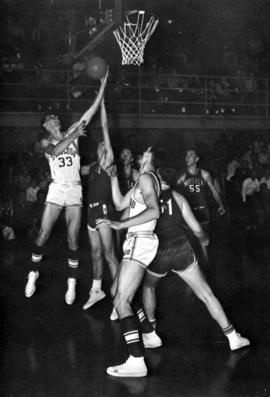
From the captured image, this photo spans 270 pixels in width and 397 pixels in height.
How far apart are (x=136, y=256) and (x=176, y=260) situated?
1.79 feet

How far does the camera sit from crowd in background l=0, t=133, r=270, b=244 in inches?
540

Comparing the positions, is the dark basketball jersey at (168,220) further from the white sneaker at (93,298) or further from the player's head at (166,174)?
the white sneaker at (93,298)

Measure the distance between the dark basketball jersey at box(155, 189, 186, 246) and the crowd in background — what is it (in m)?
7.52

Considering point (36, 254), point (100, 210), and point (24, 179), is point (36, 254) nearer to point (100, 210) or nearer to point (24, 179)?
point (100, 210)

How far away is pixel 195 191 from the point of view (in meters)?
9.52

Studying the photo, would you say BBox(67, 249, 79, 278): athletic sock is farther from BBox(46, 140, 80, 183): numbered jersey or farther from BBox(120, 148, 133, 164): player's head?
BBox(120, 148, 133, 164): player's head

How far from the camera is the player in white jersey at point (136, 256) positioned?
17.1 feet

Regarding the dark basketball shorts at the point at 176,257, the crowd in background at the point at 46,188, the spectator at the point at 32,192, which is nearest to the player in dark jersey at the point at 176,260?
the dark basketball shorts at the point at 176,257

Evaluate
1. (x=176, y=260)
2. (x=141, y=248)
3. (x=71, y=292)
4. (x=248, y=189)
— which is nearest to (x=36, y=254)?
(x=71, y=292)

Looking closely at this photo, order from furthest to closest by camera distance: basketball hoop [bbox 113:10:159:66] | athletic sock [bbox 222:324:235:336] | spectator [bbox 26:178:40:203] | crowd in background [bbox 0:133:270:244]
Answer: spectator [bbox 26:178:40:203]
crowd in background [bbox 0:133:270:244]
basketball hoop [bbox 113:10:159:66]
athletic sock [bbox 222:324:235:336]

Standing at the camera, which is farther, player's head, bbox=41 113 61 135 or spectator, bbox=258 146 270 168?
spectator, bbox=258 146 270 168

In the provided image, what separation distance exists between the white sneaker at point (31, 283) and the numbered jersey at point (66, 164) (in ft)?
3.97

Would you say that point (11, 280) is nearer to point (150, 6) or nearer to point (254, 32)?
point (150, 6)

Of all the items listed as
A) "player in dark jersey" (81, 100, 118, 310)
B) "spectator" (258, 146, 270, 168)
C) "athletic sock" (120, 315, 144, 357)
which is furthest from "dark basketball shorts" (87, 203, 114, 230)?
"spectator" (258, 146, 270, 168)
